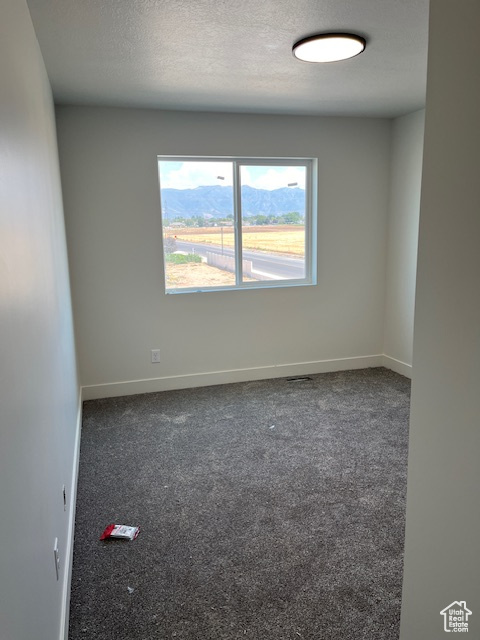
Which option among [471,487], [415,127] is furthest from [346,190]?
[471,487]

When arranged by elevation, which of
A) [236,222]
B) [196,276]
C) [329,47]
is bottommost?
[196,276]

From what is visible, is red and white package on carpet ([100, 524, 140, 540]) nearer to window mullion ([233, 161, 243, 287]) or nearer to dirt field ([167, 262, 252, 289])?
dirt field ([167, 262, 252, 289])

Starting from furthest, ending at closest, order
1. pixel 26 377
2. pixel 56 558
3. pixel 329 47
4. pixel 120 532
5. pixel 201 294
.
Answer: pixel 201 294, pixel 329 47, pixel 120 532, pixel 56 558, pixel 26 377

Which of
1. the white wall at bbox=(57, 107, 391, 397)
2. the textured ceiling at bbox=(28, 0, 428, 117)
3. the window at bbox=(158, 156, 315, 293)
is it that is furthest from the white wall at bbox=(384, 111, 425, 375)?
the window at bbox=(158, 156, 315, 293)

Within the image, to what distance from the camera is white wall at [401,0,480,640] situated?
93cm

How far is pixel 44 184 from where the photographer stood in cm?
227

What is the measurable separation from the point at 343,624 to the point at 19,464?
1.40 meters

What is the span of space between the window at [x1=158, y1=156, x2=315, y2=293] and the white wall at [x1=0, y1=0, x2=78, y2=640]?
2.08m

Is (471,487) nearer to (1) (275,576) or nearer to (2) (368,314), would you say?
(1) (275,576)

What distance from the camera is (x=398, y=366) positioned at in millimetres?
4699

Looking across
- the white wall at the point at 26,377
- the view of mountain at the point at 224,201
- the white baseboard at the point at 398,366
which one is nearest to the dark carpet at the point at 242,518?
the white wall at the point at 26,377

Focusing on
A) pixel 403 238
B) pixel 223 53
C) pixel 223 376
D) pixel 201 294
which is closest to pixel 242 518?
pixel 223 376

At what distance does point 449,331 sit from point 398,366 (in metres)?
3.90

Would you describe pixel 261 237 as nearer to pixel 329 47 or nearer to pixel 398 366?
pixel 398 366
